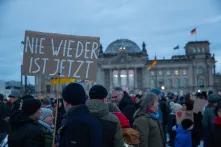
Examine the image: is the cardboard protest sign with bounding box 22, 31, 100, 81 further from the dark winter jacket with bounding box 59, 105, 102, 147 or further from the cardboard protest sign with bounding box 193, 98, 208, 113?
the cardboard protest sign with bounding box 193, 98, 208, 113

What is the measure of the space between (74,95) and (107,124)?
2.52 ft

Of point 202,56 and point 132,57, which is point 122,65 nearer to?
point 132,57

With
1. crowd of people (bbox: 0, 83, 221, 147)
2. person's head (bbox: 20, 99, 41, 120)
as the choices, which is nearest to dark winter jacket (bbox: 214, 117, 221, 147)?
crowd of people (bbox: 0, 83, 221, 147)

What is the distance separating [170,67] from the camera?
391 feet

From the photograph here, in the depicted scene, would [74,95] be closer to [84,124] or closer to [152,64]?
[84,124]

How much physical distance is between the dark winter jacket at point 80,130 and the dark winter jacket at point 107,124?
24.3 inches

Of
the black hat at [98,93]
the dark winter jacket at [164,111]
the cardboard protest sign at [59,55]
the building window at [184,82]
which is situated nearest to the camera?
the black hat at [98,93]

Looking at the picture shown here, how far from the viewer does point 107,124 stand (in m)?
5.41

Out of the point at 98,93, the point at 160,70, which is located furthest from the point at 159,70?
the point at 98,93

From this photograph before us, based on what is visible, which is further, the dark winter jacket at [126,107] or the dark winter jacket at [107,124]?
the dark winter jacket at [126,107]

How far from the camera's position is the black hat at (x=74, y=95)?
482cm

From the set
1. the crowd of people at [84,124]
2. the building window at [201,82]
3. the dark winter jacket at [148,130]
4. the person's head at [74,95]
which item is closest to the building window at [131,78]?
the building window at [201,82]

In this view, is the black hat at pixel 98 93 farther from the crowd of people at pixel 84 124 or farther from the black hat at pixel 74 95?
the black hat at pixel 74 95

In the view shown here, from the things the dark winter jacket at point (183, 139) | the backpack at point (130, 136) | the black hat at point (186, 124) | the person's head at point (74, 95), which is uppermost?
the person's head at point (74, 95)
